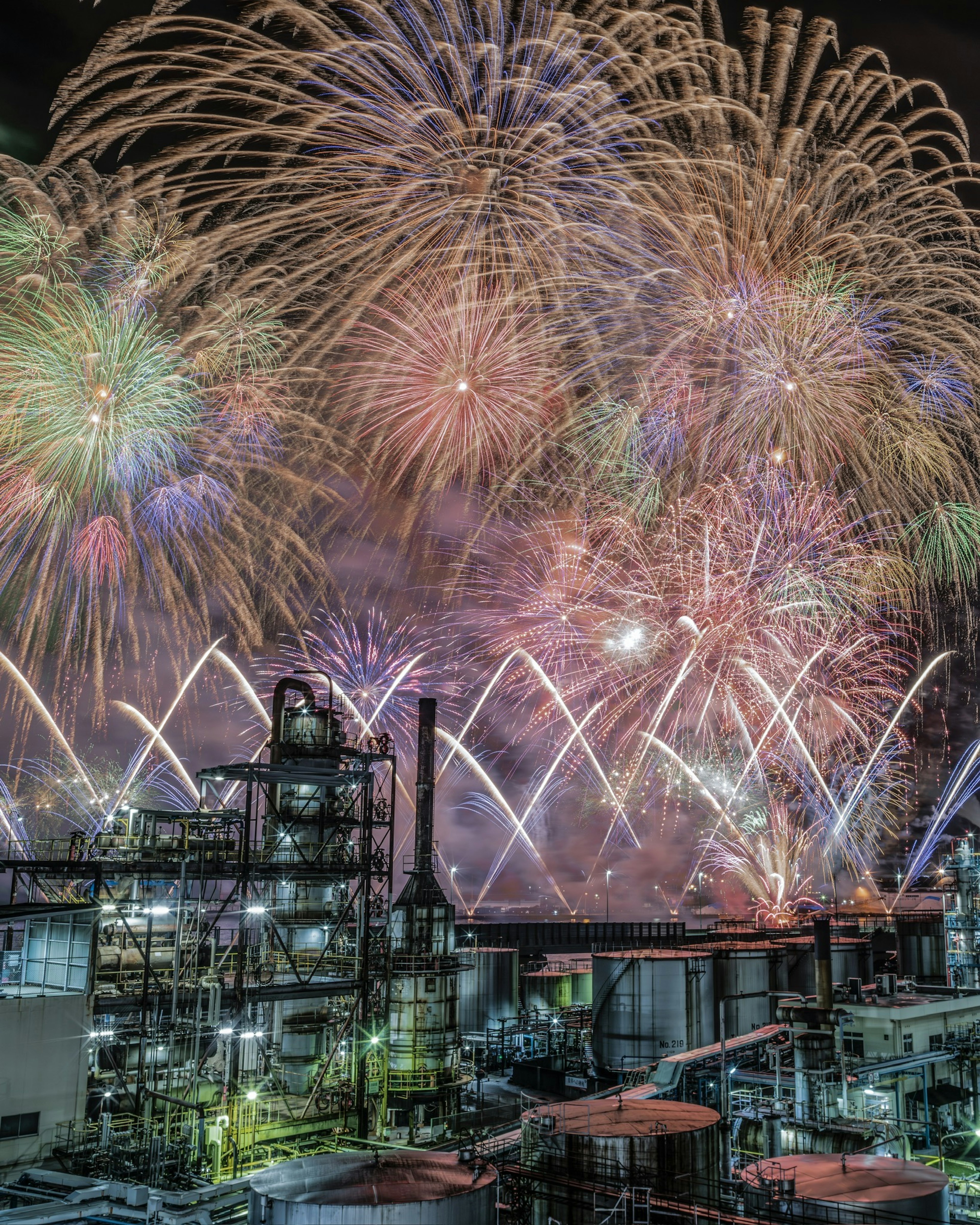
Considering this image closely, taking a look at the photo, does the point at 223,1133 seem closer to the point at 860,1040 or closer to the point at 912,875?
the point at 860,1040

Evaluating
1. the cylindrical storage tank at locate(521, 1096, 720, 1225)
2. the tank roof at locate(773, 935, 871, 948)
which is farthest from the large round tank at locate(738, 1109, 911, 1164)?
the tank roof at locate(773, 935, 871, 948)

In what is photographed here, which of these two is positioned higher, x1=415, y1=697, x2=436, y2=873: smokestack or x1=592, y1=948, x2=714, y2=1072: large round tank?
x1=415, y1=697, x2=436, y2=873: smokestack

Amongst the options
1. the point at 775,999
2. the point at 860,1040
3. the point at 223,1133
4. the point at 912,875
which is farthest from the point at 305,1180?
the point at 912,875

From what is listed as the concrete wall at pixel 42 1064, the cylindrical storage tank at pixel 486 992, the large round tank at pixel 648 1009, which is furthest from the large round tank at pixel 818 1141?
the cylindrical storage tank at pixel 486 992

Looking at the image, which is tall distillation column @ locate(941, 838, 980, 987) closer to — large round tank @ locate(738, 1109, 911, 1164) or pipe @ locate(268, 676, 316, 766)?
large round tank @ locate(738, 1109, 911, 1164)

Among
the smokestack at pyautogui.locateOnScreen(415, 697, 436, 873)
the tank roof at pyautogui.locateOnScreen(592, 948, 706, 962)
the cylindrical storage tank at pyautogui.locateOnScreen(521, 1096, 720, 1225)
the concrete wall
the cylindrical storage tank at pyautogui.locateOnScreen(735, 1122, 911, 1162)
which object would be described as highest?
the smokestack at pyautogui.locateOnScreen(415, 697, 436, 873)

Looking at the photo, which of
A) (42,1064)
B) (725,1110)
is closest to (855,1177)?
(725,1110)
